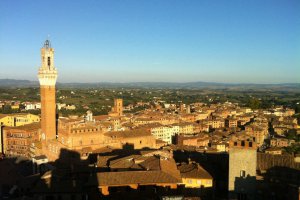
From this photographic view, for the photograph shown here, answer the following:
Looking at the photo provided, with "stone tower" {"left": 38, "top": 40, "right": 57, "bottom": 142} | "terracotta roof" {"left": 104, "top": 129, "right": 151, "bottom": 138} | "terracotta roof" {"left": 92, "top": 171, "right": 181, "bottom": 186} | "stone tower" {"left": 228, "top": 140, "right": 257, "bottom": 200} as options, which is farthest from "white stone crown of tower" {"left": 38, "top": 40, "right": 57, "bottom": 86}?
"stone tower" {"left": 228, "top": 140, "right": 257, "bottom": 200}

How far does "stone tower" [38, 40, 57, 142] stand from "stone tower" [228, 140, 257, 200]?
20733mm

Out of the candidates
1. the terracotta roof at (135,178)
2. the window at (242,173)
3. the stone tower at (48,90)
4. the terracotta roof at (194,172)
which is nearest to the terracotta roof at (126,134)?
the stone tower at (48,90)

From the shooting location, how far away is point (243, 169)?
21.4 metres

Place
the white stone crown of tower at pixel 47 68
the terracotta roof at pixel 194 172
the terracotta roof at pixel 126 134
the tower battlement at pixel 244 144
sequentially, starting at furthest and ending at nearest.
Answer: the terracotta roof at pixel 126 134 → the white stone crown of tower at pixel 47 68 → the terracotta roof at pixel 194 172 → the tower battlement at pixel 244 144

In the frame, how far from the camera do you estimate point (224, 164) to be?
28.0 meters

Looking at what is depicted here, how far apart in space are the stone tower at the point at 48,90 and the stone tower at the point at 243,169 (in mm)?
20733

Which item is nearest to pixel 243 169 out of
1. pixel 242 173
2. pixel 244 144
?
pixel 242 173

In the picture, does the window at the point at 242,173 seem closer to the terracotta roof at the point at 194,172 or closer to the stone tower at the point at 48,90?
the terracotta roof at the point at 194,172

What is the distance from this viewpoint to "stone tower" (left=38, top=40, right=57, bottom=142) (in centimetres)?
3662

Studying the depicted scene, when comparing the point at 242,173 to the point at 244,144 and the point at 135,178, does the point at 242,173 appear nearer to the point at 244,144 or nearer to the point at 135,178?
the point at 244,144

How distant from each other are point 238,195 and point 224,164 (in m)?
6.54

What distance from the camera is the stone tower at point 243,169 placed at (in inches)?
837

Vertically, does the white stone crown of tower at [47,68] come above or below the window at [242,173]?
above

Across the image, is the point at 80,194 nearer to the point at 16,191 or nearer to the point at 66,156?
the point at 16,191
